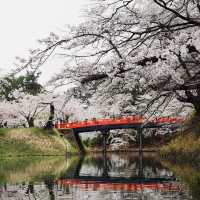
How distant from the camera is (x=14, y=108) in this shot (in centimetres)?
7206

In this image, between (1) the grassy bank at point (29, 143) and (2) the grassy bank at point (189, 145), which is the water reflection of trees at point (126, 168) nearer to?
(2) the grassy bank at point (189, 145)

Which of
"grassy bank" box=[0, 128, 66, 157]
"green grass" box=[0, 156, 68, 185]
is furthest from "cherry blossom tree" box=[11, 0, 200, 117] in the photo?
"grassy bank" box=[0, 128, 66, 157]

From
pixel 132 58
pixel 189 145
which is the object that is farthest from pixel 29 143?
pixel 132 58

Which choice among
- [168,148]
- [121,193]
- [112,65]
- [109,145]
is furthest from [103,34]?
[109,145]

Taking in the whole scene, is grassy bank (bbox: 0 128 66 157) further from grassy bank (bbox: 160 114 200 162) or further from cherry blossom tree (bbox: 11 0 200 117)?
cherry blossom tree (bbox: 11 0 200 117)

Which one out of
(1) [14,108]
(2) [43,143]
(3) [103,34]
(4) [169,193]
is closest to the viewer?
(3) [103,34]

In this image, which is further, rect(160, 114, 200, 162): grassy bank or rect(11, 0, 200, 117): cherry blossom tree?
rect(160, 114, 200, 162): grassy bank

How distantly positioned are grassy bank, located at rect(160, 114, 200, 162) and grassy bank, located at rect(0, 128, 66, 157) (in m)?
21.7

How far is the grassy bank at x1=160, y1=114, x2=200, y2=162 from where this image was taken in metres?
32.2

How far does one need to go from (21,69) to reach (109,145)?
67.8 m

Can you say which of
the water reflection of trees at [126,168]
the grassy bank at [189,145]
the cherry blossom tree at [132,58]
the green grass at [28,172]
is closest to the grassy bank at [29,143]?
the green grass at [28,172]

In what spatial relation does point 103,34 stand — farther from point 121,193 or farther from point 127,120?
point 127,120

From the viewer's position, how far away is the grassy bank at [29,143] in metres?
58.6

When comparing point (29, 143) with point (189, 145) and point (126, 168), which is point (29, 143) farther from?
point (189, 145)
